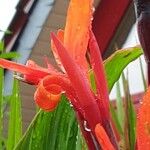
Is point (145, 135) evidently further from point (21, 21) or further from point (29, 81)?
point (21, 21)

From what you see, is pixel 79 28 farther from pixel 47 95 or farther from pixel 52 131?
pixel 52 131

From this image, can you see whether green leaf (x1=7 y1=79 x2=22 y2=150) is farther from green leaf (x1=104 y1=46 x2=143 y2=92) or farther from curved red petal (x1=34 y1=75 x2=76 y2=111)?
curved red petal (x1=34 y1=75 x2=76 y2=111)

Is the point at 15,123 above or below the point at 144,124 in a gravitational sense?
above

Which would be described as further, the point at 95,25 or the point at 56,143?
the point at 95,25

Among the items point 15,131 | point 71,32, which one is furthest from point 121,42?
point 71,32

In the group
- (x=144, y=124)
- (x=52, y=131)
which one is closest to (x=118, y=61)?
(x=52, y=131)

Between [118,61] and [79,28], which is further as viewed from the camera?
[118,61]
